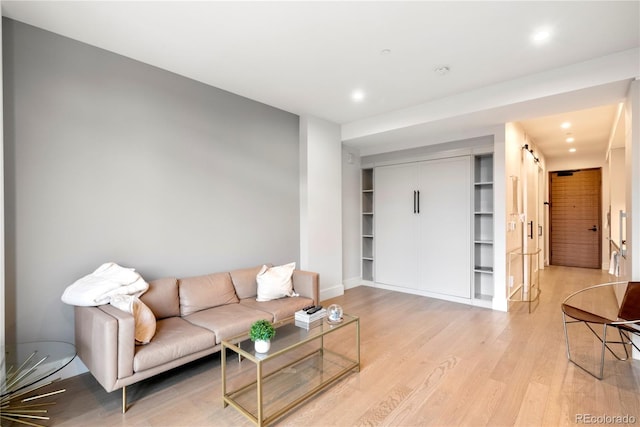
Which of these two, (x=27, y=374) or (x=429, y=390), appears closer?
(x=27, y=374)

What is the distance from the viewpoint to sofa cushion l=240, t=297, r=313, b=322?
2.96 metres

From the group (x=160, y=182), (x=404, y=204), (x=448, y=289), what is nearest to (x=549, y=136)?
(x=404, y=204)

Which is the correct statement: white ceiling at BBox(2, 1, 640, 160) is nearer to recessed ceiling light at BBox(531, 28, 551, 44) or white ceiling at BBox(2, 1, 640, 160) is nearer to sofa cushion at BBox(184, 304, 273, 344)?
recessed ceiling light at BBox(531, 28, 551, 44)

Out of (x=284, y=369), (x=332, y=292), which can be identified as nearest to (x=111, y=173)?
(x=284, y=369)

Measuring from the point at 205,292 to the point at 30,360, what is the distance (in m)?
1.28

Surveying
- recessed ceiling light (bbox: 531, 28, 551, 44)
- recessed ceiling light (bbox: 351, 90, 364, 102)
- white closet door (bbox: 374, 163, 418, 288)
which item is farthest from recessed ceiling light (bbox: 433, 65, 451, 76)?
white closet door (bbox: 374, 163, 418, 288)

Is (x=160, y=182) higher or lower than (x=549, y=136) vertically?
lower

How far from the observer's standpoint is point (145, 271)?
9.56ft

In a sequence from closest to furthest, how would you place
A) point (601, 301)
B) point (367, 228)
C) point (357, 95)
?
point (357, 95) → point (601, 301) → point (367, 228)

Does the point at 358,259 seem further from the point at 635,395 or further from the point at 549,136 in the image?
the point at 549,136

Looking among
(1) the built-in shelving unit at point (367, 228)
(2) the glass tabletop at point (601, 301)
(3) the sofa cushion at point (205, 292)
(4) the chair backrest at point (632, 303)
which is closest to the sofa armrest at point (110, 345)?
(3) the sofa cushion at point (205, 292)

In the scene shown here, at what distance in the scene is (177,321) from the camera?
8.82 ft

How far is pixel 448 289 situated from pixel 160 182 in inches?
159

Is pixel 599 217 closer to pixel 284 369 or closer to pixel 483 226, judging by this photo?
pixel 483 226
